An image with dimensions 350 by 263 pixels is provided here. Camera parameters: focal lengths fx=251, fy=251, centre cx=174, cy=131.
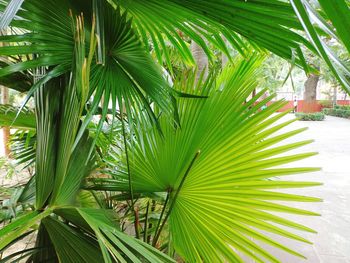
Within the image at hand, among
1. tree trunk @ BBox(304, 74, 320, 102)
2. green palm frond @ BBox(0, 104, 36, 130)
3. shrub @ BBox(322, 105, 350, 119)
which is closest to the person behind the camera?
green palm frond @ BBox(0, 104, 36, 130)

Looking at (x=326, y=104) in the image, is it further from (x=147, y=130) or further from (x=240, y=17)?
(x=240, y=17)

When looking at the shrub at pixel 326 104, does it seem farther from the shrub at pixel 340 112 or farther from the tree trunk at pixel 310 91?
the tree trunk at pixel 310 91

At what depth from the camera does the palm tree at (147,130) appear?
24.9 inches

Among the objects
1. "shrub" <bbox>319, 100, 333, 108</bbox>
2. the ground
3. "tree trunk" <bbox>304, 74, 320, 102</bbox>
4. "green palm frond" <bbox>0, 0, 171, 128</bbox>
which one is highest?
"tree trunk" <bbox>304, 74, 320, 102</bbox>

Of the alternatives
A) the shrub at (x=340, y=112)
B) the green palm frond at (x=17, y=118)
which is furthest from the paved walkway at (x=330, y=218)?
the shrub at (x=340, y=112)

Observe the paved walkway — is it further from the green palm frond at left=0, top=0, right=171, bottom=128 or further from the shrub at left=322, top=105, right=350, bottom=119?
the shrub at left=322, top=105, right=350, bottom=119

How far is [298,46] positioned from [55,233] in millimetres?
798

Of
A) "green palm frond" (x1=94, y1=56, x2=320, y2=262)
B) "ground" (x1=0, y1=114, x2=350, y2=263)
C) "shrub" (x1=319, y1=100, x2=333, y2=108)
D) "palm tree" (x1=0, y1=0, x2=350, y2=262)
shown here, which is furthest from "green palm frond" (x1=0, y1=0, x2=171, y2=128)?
"shrub" (x1=319, y1=100, x2=333, y2=108)

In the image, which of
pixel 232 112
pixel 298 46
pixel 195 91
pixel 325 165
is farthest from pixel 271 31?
pixel 325 165

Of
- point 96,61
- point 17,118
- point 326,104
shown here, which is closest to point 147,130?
point 96,61

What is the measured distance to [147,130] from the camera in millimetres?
992

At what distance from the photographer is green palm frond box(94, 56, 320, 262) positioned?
0.80 metres

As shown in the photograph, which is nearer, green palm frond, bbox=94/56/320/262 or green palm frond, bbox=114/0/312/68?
green palm frond, bbox=114/0/312/68

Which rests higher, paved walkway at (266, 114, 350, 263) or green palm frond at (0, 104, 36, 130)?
green palm frond at (0, 104, 36, 130)
